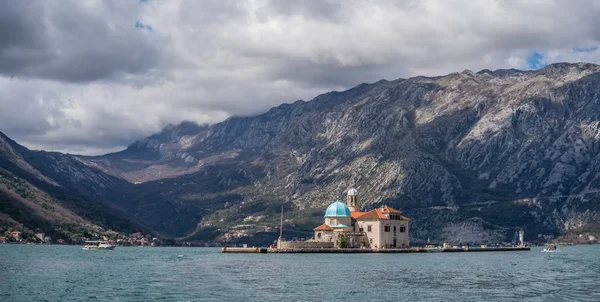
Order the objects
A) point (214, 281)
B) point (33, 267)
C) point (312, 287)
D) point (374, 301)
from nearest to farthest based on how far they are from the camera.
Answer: point (374, 301), point (312, 287), point (214, 281), point (33, 267)

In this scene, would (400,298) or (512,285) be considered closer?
(400,298)

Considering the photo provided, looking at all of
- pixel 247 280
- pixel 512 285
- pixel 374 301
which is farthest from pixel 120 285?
pixel 512 285

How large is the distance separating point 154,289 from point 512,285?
177ft

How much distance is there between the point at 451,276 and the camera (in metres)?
130

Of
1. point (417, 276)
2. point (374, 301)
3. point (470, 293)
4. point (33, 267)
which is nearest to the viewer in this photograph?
point (374, 301)

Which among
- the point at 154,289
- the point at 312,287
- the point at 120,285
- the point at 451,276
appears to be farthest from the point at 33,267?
the point at 451,276

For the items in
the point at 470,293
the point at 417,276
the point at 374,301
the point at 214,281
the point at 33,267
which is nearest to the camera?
the point at 374,301

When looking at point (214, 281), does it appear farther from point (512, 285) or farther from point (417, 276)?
point (512, 285)

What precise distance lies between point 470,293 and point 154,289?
1737 inches

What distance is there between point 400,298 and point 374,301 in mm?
5366

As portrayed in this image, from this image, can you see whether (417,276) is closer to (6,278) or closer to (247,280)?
(247,280)

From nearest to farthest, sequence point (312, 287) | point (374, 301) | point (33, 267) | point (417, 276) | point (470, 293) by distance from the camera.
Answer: point (374, 301) < point (470, 293) < point (312, 287) < point (417, 276) < point (33, 267)

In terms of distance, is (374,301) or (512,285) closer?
(374,301)

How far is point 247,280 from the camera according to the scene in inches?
4599
